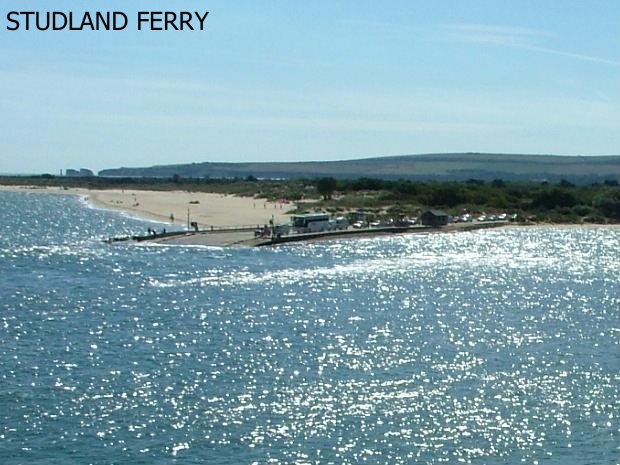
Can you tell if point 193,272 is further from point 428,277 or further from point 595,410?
point 595,410

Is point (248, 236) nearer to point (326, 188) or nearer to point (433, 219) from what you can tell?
point (433, 219)

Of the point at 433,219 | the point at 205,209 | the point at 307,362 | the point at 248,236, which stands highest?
the point at 433,219

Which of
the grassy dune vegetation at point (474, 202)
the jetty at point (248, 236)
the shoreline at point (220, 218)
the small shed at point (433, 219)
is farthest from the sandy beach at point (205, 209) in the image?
the small shed at point (433, 219)

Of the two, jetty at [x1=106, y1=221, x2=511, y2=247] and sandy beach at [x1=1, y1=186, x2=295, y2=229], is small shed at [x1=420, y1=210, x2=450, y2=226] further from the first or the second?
sandy beach at [x1=1, y1=186, x2=295, y2=229]

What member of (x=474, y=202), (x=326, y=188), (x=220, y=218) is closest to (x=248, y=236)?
(x=220, y=218)

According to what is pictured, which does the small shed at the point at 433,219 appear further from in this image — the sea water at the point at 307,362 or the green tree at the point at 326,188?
the green tree at the point at 326,188

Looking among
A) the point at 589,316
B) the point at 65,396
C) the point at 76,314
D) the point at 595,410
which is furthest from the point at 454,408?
the point at 76,314
